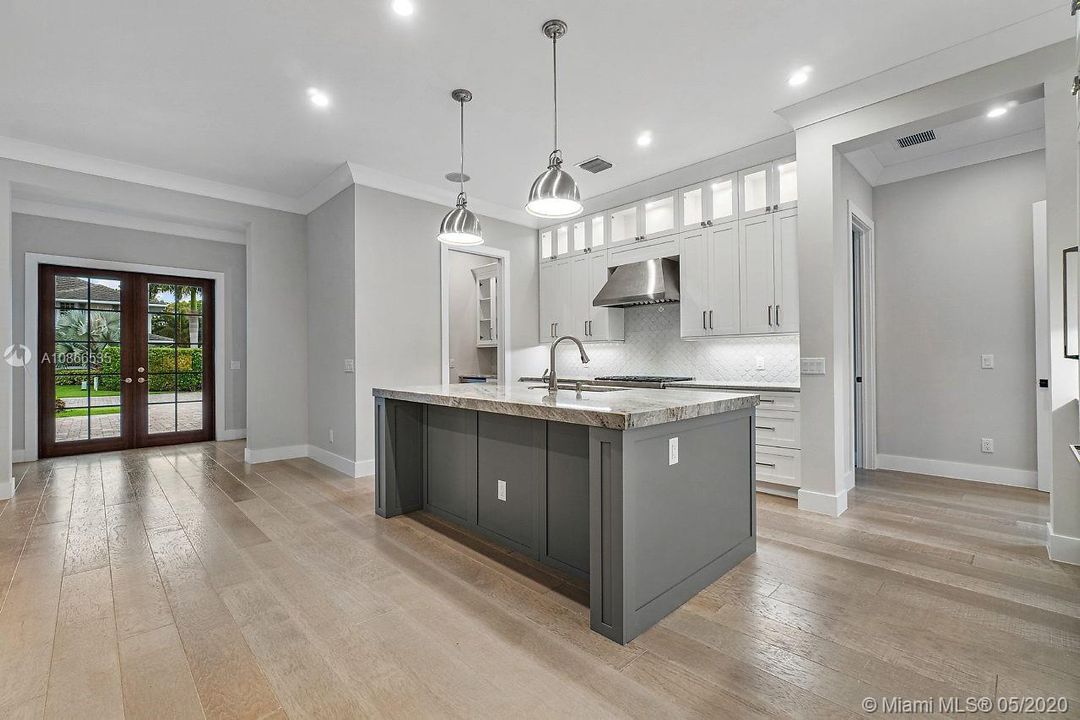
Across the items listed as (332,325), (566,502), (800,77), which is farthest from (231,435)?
(800,77)

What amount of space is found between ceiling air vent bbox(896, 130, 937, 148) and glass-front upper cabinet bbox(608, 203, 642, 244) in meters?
2.26

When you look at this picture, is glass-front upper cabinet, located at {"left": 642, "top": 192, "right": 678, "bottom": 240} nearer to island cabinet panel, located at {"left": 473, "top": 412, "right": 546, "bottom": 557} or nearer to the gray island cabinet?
the gray island cabinet

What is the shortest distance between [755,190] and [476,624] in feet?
13.0

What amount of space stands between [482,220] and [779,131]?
10.1ft

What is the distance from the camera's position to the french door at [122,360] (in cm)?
553

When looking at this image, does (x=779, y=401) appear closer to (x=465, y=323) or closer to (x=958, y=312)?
(x=958, y=312)

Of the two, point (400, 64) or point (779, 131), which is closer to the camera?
point (400, 64)

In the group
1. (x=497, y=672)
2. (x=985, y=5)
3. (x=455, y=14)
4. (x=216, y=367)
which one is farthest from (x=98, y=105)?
(x=985, y=5)

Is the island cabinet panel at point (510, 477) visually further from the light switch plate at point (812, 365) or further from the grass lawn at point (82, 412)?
the grass lawn at point (82, 412)

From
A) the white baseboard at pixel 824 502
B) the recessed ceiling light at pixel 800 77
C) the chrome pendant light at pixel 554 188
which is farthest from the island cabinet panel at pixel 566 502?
the recessed ceiling light at pixel 800 77

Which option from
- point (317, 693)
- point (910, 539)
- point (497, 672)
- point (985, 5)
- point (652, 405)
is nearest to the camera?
point (317, 693)

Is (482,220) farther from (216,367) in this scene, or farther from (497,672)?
(497,672)

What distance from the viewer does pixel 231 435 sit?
21.9ft

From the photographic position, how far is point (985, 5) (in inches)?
99.3
